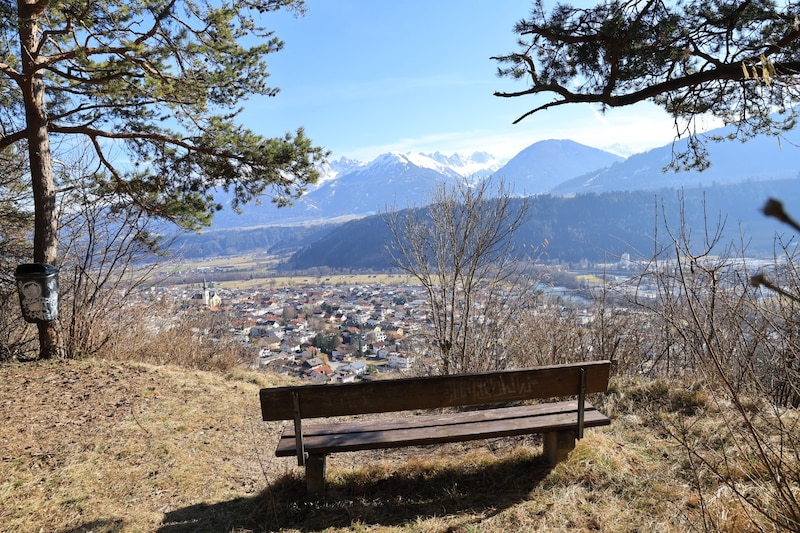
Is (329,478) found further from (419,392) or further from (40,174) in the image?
(40,174)

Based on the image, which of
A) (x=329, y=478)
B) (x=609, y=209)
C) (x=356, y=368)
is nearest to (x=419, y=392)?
(x=329, y=478)

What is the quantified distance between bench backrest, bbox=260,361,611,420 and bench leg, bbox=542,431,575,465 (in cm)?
30

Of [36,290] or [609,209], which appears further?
[609,209]

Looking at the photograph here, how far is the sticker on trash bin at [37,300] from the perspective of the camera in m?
5.98

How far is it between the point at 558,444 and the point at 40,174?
678 centimetres

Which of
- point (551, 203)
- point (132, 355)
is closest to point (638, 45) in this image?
point (132, 355)

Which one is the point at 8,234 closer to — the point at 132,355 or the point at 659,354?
the point at 132,355

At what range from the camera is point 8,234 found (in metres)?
7.87

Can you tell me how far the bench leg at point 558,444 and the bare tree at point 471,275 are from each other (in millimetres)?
3105

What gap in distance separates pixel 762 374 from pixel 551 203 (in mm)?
47850

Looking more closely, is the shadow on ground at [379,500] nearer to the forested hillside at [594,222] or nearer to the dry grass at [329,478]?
the dry grass at [329,478]

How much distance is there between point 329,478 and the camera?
145 inches

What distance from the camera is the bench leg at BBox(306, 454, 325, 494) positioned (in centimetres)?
341

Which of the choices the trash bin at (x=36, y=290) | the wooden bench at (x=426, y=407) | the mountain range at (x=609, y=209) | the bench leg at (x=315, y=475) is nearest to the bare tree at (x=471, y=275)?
the mountain range at (x=609, y=209)
